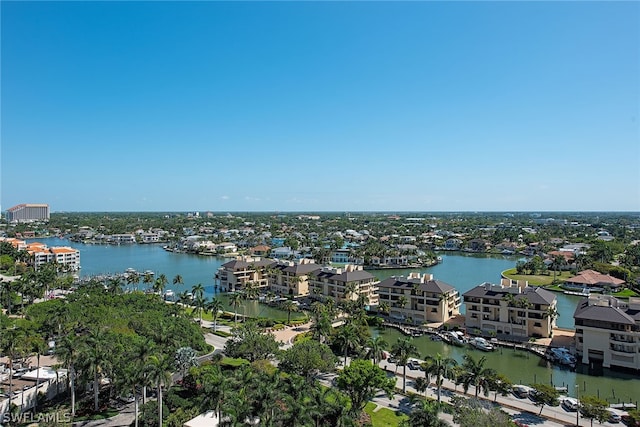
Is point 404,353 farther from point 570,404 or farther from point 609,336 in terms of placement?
point 609,336

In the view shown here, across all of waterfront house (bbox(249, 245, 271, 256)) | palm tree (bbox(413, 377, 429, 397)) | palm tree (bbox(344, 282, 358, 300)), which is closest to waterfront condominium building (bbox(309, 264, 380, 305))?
palm tree (bbox(344, 282, 358, 300))

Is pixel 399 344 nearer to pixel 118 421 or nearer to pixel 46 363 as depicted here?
pixel 118 421

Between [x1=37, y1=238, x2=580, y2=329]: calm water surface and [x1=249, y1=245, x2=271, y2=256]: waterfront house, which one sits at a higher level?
[x1=249, y1=245, x2=271, y2=256]: waterfront house

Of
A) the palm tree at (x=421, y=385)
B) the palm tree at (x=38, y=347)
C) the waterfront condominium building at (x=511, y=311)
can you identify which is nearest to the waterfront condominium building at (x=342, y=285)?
the waterfront condominium building at (x=511, y=311)

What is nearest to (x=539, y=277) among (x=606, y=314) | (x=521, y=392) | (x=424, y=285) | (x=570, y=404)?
(x=424, y=285)

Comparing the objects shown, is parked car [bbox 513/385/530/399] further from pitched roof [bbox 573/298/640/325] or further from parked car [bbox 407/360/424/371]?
pitched roof [bbox 573/298/640/325]

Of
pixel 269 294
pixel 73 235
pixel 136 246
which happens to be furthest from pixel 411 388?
pixel 73 235
